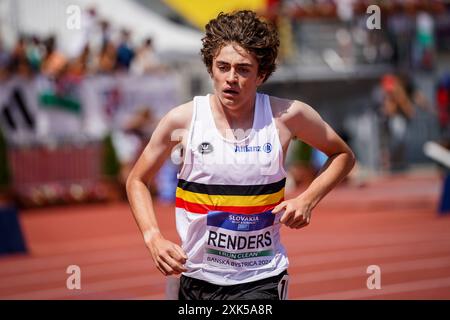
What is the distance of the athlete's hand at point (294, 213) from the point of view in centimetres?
424

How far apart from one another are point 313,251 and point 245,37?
7.61m

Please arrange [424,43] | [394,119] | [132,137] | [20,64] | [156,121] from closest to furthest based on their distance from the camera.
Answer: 1. [20,64]
2. [156,121]
3. [132,137]
4. [394,119]
5. [424,43]

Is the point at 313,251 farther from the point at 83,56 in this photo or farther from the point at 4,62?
the point at 4,62

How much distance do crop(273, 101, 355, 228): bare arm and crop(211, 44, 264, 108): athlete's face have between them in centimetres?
25

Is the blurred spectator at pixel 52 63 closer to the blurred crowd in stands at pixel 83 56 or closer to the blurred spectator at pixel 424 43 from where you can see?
the blurred crowd in stands at pixel 83 56

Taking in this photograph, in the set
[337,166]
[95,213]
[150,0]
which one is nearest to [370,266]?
[337,166]

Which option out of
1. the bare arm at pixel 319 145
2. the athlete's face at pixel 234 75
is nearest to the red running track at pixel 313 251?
the bare arm at pixel 319 145

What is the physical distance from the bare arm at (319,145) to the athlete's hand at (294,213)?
0.07 m

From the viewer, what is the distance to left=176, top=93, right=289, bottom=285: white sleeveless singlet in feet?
14.5

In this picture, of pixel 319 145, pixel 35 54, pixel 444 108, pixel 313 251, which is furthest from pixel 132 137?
pixel 319 145

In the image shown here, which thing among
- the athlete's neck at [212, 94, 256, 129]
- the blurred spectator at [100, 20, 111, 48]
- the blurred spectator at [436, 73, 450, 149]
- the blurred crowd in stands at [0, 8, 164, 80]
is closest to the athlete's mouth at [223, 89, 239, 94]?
the athlete's neck at [212, 94, 256, 129]

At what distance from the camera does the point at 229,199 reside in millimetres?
4430

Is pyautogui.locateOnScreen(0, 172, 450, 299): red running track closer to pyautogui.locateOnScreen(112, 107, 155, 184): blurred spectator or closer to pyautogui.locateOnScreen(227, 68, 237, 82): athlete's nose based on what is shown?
pyautogui.locateOnScreen(112, 107, 155, 184): blurred spectator
